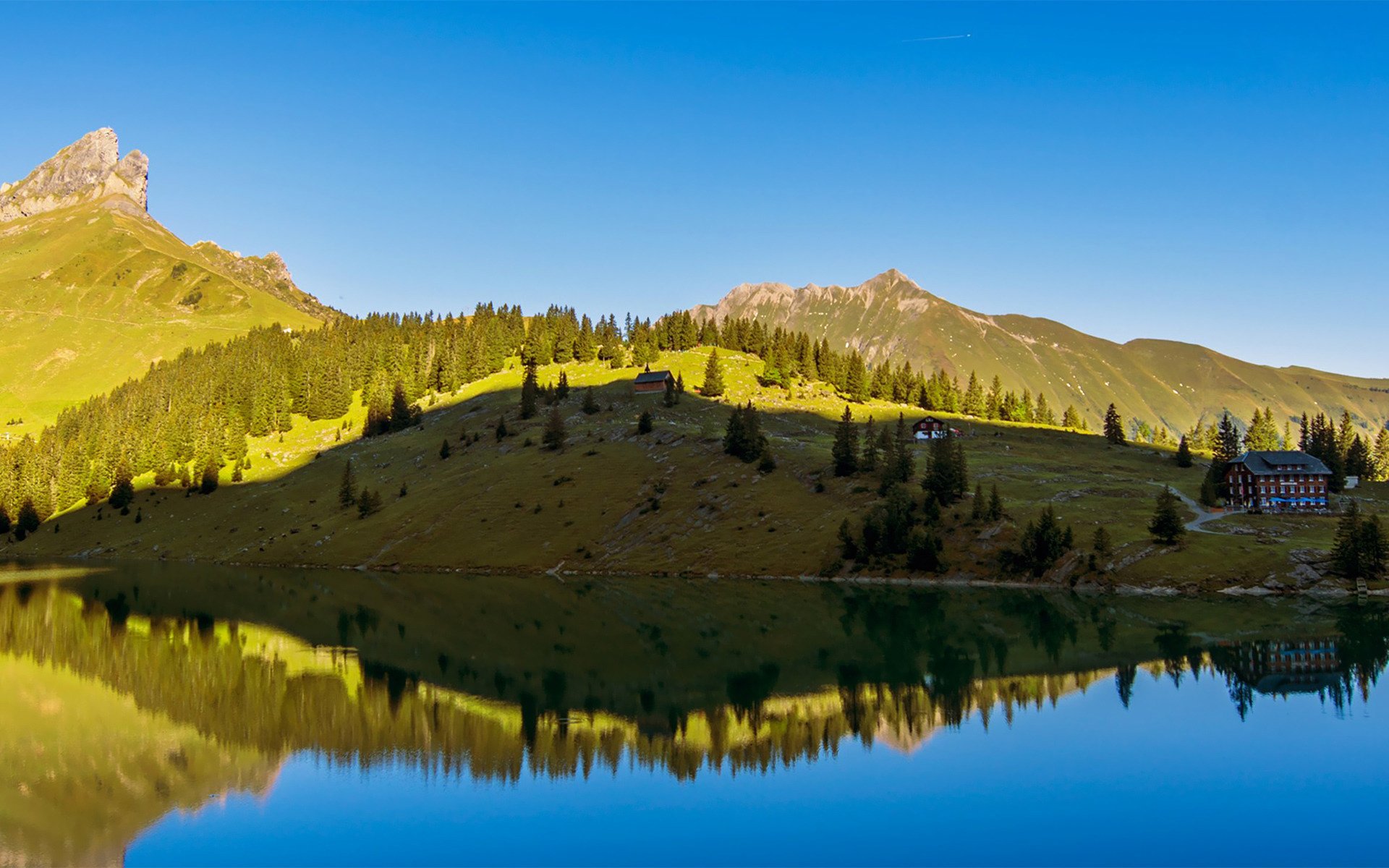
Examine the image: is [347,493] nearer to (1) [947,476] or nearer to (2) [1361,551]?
(1) [947,476]

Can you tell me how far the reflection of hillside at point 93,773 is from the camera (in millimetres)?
37125

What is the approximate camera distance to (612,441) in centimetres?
18575

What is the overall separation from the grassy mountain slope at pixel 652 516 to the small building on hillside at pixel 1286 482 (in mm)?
12014

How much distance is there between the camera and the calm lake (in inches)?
1449

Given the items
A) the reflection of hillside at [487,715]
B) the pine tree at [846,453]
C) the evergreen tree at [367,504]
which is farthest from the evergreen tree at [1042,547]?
the evergreen tree at [367,504]

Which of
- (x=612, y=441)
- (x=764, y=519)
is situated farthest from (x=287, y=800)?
(x=612, y=441)

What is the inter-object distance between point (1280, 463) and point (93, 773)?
154 meters

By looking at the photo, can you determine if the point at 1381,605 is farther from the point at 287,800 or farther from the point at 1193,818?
the point at 287,800

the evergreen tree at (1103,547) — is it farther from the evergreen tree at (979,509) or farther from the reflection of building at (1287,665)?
the reflection of building at (1287,665)

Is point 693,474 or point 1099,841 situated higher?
point 693,474

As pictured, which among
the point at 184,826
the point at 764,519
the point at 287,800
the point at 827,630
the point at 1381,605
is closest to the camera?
the point at 184,826

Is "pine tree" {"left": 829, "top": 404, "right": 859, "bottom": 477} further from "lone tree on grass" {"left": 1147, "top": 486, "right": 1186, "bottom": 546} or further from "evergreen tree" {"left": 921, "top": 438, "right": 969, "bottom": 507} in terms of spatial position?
"lone tree on grass" {"left": 1147, "top": 486, "right": 1186, "bottom": 546}

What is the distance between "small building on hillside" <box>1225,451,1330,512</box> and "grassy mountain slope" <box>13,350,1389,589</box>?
12.0 meters

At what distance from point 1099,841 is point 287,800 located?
33271 mm
